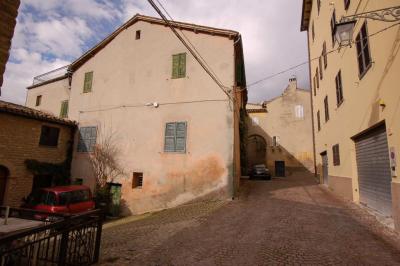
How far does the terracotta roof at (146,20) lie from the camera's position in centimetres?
1305

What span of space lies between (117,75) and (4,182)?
8260 mm

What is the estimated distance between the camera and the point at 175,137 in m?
13.1

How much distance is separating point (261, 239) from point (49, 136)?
46.0ft

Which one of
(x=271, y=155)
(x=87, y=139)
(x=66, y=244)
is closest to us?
(x=66, y=244)

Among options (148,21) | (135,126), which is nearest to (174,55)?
(148,21)

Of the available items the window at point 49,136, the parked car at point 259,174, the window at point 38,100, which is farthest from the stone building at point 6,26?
the window at point 38,100

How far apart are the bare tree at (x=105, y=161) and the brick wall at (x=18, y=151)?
281 cm

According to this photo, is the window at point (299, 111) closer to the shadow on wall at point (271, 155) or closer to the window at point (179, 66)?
the shadow on wall at point (271, 155)

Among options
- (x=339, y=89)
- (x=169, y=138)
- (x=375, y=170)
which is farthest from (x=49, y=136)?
(x=375, y=170)

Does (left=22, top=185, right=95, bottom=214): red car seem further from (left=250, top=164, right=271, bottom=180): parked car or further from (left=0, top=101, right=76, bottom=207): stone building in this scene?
(left=250, top=164, right=271, bottom=180): parked car

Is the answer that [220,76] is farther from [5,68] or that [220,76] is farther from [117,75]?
[5,68]

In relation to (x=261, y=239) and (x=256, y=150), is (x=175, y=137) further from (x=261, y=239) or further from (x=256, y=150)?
(x=256, y=150)

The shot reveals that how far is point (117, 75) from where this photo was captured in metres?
15.7

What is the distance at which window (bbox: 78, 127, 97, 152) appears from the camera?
51.6ft
